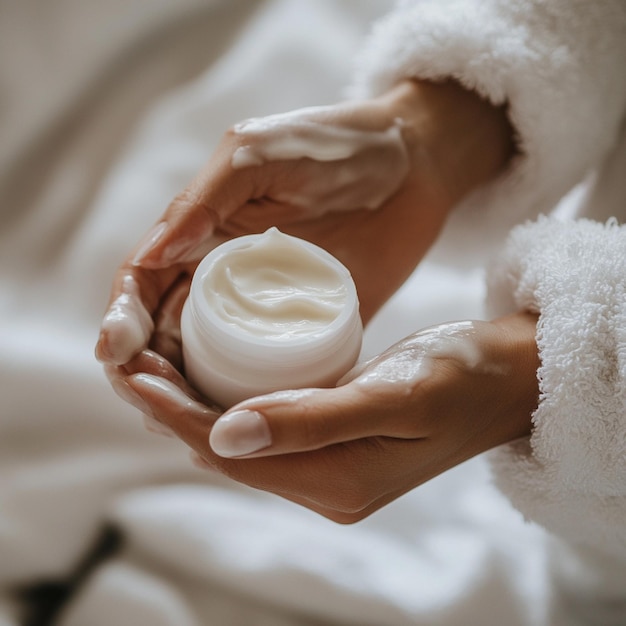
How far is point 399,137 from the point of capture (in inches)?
31.5

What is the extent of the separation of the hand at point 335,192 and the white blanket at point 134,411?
0.67 feet

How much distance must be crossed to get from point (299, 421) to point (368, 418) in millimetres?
47

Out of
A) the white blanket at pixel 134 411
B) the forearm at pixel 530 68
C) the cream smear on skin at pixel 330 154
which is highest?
the forearm at pixel 530 68

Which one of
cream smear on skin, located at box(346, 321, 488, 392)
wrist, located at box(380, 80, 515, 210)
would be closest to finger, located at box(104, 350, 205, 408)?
cream smear on skin, located at box(346, 321, 488, 392)

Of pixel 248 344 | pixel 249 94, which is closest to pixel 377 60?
pixel 249 94

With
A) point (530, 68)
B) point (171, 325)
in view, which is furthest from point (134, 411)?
point (530, 68)

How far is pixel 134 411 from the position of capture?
0.85 meters

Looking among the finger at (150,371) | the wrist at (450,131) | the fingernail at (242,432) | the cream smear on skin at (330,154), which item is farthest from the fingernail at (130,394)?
the wrist at (450,131)

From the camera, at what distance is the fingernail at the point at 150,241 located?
658mm

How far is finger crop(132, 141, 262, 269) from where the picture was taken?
0.66 meters

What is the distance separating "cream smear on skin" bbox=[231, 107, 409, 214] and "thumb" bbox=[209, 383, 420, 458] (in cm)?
27

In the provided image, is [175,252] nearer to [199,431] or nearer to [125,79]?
[199,431]

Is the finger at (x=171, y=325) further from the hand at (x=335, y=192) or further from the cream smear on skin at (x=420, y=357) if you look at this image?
the cream smear on skin at (x=420, y=357)

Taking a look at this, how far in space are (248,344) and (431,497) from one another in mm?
407
